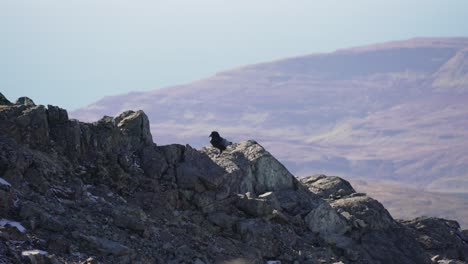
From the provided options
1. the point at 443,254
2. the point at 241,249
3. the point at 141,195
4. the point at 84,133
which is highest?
the point at 84,133

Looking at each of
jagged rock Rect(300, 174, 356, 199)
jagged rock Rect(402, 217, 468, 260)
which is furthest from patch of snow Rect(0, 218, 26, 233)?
jagged rock Rect(402, 217, 468, 260)

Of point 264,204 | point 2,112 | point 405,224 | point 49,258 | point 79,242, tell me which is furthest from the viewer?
point 405,224

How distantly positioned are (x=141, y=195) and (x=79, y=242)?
4425 mm

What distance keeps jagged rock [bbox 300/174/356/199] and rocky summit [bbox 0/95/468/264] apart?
3.0 inches

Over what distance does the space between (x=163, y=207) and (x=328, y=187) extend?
898 centimetres

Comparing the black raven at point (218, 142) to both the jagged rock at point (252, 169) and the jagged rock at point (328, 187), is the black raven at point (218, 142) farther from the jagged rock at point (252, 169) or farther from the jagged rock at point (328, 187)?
the jagged rock at point (328, 187)

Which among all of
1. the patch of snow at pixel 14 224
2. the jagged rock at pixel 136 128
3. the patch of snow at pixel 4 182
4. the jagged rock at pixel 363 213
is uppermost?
the jagged rock at pixel 136 128

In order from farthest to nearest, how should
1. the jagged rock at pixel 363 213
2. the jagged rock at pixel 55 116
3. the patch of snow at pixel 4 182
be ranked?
the jagged rock at pixel 363 213 → the jagged rock at pixel 55 116 → the patch of snow at pixel 4 182

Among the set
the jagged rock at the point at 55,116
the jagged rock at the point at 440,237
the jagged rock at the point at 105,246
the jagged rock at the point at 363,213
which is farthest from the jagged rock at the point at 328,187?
the jagged rock at the point at 105,246

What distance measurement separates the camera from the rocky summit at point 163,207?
21.2 metres

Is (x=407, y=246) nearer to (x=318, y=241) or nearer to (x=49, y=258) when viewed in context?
(x=318, y=241)

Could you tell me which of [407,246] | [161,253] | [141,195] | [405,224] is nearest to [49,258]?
[161,253]

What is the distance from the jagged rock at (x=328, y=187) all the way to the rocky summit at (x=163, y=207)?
0.08m

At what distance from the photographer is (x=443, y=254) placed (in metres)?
30.6
